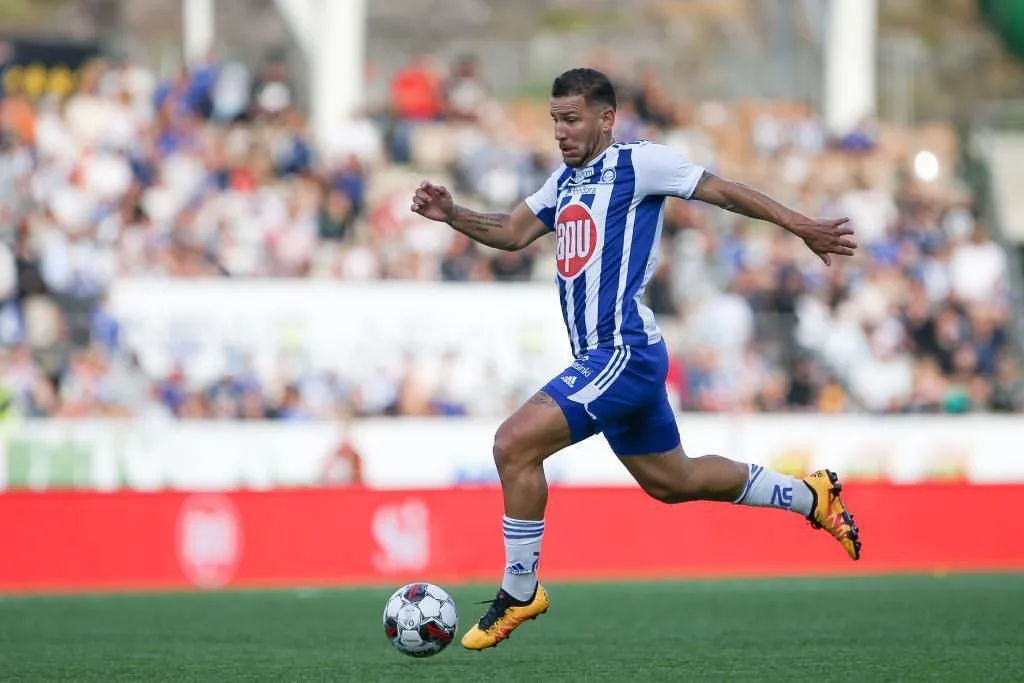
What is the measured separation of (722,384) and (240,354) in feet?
16.8

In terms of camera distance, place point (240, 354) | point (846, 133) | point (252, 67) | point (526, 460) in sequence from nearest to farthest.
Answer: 1. point (526, 460)
2. point (240, 354)
3. point (846, 133)
4. point (252, 67)

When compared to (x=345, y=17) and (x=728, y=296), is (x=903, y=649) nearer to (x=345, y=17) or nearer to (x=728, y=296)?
(x=728, y=296)

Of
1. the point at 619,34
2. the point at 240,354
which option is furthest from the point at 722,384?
the point at 619,34

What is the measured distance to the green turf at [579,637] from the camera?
27.1 ft

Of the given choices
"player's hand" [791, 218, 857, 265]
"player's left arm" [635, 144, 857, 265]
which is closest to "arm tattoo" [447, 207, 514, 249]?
"player's left arm" [635, 144, 857, 265]

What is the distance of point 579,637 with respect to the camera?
33.7ft

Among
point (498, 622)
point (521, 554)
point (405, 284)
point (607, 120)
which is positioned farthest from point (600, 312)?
point (405, 284)

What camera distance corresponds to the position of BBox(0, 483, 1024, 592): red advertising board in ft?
52.9

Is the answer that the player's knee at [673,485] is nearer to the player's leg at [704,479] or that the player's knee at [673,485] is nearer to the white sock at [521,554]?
the player's leg at [704,479]

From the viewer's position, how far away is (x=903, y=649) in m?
9.27

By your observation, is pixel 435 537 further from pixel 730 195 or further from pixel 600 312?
pixel 730 195

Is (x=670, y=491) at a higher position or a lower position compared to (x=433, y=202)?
lower

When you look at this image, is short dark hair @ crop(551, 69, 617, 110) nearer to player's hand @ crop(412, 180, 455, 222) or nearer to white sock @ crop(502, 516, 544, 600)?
player's hand @ crop(412, 180, 455, 222)

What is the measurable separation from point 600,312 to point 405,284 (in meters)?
10.9
